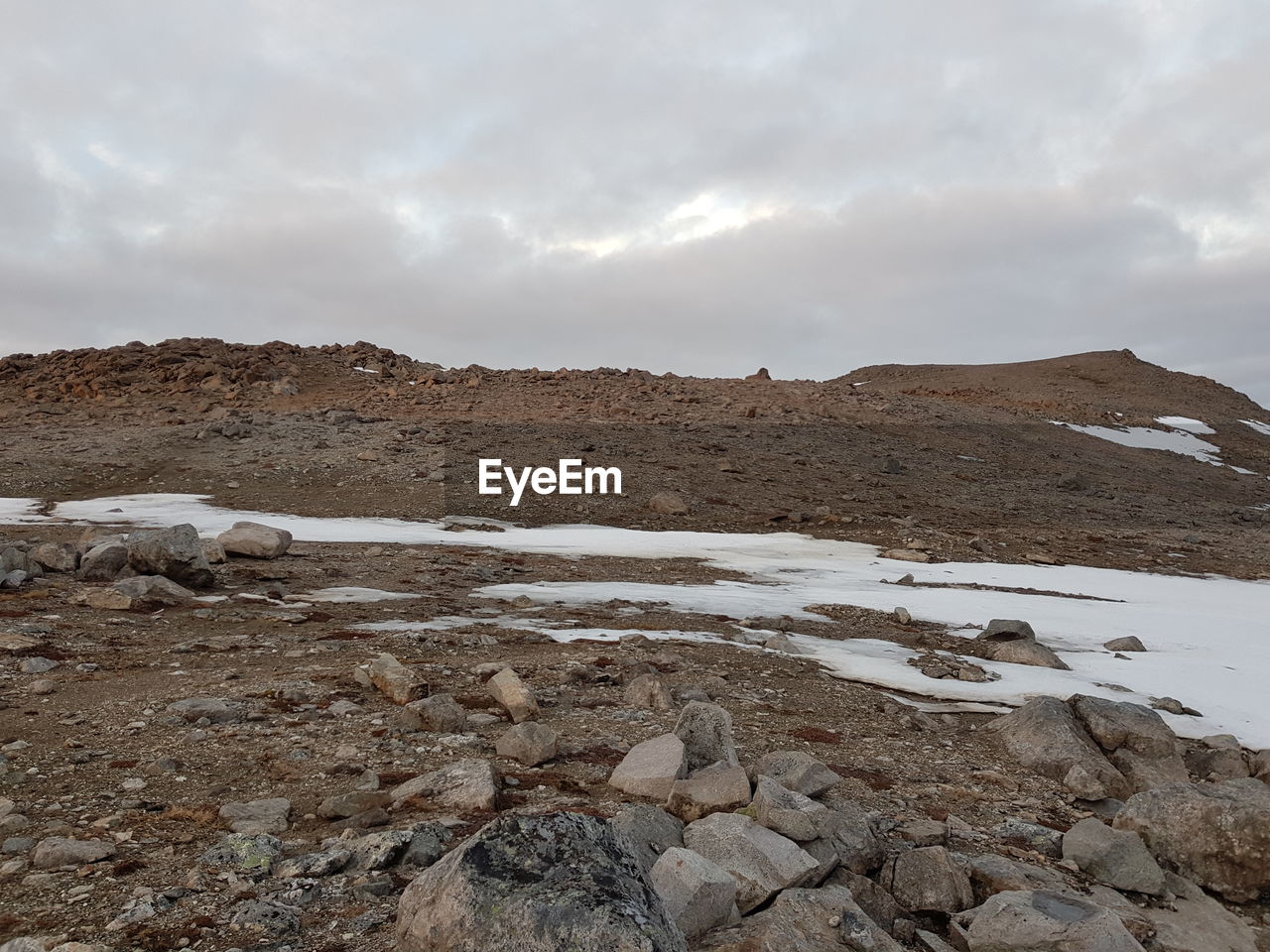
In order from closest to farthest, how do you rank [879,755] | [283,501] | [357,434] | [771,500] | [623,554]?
1. [879,755]
2. [623,554]
3. [283,501]
4. [771,500]
5. [357,434]

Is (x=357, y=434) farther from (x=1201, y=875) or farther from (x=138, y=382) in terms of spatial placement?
(x=1201, y=875)

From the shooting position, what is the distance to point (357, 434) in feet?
85.7

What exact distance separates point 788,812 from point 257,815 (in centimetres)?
297

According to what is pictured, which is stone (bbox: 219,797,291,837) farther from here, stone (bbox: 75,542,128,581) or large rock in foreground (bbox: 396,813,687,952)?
stone (bbox: 75,542,128,581)

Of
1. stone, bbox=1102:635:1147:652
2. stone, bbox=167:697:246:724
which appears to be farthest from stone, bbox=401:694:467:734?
stone, bbox=1102:635:1147:652

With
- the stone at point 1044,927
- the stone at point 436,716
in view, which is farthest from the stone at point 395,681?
the stone at point 1044,927

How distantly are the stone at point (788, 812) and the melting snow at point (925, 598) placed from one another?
4.18 meters

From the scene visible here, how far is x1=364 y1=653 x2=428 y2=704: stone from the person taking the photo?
6477mm

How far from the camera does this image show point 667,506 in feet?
73.0

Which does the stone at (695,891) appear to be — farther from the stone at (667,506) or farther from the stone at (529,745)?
the stone at (667,506)

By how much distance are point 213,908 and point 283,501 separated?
18520mm

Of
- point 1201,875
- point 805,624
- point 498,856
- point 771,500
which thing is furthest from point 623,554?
point 498,856

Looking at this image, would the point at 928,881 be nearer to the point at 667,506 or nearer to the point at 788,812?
the point at 788,812

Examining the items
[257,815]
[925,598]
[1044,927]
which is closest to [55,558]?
[257,815]
